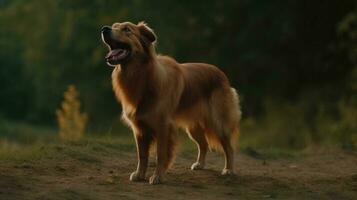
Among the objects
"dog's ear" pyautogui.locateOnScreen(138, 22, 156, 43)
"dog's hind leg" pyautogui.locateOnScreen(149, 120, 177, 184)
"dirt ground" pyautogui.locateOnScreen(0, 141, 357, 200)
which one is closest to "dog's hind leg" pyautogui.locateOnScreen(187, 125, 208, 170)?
"dirt ground" pyautogui.locateOnScreen(0, 141, 357, 200)

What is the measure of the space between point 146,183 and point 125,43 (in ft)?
5.20

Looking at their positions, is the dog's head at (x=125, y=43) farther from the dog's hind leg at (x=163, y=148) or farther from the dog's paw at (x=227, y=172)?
the dog's paw at (x=227, y=172)

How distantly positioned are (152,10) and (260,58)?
409 centimetres

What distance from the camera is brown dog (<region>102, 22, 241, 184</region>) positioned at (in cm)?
888

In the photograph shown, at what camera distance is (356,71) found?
Answer: 21062 millimetres

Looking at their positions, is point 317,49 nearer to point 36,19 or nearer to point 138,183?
point 36,19

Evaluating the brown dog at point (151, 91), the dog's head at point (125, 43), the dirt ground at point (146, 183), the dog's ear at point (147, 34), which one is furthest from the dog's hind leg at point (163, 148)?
the dog's ear at point (147, 34)

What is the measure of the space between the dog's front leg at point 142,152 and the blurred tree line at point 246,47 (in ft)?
36.4

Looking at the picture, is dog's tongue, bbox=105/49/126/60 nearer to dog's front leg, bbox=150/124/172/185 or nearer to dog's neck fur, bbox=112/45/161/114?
dog's neck fur, bbox=112/45/161/114

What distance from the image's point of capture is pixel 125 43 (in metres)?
8.84

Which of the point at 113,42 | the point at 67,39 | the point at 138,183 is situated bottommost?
the point at 138,183

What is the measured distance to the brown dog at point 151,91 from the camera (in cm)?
888

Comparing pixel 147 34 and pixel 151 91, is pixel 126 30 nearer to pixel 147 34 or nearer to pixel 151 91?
pixel 147 34

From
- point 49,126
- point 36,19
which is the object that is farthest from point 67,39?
point 49,126
